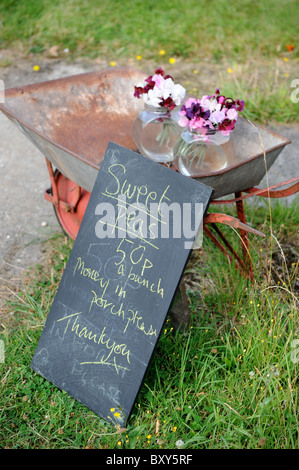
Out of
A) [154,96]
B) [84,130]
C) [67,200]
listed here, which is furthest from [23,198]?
[154,96]

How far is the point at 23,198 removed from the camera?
131 inches

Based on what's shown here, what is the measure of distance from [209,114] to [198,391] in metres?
1.19

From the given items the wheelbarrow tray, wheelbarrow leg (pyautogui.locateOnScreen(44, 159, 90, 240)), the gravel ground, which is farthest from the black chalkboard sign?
the gravel ground

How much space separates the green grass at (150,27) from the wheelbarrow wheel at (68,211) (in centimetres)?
262

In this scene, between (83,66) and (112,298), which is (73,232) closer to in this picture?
(112,298)

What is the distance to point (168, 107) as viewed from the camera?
2260mm

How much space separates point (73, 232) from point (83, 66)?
8.52 feet

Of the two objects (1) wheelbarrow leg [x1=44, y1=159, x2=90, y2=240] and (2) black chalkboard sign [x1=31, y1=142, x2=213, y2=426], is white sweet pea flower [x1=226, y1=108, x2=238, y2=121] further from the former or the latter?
(1) wheelbarrow leg [x1=44, y1=159, x2=90, y2=240]

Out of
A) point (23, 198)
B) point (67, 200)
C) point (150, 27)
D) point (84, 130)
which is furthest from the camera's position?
point (150, 27)

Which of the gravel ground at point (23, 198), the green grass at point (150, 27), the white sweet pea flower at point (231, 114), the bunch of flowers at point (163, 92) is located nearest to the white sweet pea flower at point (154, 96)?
the bunch of flowers at point (163, 92)

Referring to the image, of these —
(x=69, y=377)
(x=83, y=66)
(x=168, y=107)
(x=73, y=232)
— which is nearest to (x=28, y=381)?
(x=69, y=377)

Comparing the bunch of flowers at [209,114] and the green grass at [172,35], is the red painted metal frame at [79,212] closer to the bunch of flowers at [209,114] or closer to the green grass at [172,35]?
the bunch of flowers at [209,114]

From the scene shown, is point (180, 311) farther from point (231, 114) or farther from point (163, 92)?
point (163, 92)

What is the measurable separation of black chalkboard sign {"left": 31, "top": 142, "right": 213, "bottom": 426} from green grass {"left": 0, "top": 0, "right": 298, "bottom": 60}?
3422 mm
